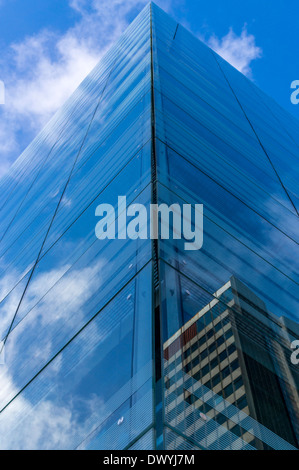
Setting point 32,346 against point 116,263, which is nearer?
point 116,263

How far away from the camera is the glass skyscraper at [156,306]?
3324mm

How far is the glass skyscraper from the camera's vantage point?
332 cm

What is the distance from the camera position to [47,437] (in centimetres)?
400

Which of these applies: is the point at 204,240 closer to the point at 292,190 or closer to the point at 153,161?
the point at 153,161

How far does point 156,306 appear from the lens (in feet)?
12.0

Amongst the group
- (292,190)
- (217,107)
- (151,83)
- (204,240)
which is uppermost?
(217,107)

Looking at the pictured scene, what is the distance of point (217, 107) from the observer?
39.9 ft

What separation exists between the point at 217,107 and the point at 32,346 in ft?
28.1

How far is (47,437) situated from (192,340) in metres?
1.41

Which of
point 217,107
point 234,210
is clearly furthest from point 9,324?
point 217,107

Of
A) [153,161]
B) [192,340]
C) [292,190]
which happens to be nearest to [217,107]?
[292,190]

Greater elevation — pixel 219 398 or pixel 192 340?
pixel 192 340
